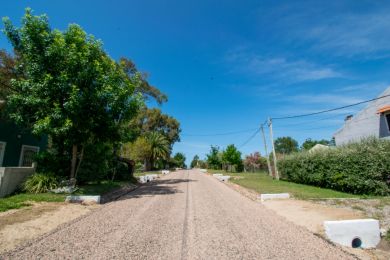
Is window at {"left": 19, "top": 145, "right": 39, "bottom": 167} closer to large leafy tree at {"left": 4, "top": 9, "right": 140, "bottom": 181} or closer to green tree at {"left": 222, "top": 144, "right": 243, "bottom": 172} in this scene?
large leafy tree at {"left": 4, "top": 9, "right": 140, "bottom": 181}

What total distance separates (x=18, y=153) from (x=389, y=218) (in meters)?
19.2

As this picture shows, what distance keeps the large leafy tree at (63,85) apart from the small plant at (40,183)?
41.4 inches

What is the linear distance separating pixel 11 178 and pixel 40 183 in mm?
1157

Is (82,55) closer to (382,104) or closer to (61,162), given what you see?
(61,162)

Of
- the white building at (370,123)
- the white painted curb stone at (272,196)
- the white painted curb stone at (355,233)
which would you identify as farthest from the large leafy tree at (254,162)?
the white painted curb stone at (355,233)

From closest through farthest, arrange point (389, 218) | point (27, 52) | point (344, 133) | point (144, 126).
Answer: point (389, 218)
point (27, 52)
point (344, 133)
point (144, 126)

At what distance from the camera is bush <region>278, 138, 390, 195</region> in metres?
11.8

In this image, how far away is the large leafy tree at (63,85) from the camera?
1080 cm

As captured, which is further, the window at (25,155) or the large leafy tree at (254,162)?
the large leafy tree at (254,162)

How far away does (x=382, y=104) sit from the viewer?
71.4 feet

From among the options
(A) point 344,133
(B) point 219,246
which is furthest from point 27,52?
(A) point 344,133

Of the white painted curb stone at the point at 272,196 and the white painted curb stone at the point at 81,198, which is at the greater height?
the white painted curb stone at the point at 81,198

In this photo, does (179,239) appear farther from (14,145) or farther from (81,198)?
(14,145)

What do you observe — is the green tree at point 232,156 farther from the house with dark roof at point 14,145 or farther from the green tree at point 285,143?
the green tree at point 285,143
